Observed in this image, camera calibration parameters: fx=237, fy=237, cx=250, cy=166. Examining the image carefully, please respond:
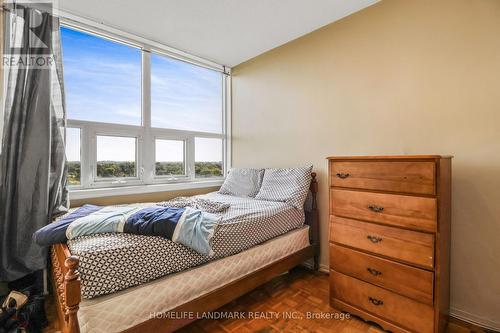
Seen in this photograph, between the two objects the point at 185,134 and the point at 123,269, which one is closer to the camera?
the point at 123,269

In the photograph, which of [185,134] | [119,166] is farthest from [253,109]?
[119,166]

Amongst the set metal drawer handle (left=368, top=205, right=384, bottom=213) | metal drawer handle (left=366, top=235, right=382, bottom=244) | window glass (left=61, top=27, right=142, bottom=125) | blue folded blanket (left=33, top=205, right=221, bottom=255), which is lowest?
metal drawer handle (left=366, top=235, right=382, bottom=244)

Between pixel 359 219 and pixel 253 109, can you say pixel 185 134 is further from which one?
pixel 359 219

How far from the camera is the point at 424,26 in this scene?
5.89 feet

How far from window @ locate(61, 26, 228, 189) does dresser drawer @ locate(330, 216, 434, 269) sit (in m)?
2.01

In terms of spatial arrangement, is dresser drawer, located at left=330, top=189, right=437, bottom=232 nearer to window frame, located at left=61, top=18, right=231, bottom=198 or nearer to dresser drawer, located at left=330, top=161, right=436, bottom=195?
dresser drawer, located at left=330, top=161, right=436, bottom=195

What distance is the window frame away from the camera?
2.31 meters

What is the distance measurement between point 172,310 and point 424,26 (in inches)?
102

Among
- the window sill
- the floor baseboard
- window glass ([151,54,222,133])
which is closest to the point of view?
the floor baseboard

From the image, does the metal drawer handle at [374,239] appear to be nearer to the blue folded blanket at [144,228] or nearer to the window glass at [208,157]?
the blue folded blanket at [144,228]

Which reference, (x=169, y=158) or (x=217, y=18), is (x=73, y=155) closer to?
(x=169, y=158)

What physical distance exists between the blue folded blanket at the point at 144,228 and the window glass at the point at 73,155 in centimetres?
98

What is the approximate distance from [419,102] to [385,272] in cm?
129

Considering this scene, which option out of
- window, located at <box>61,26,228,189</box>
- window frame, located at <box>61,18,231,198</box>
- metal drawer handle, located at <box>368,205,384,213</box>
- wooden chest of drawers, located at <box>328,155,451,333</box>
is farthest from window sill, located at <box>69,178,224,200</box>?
metal drawer handle, located at <box>368,205,384,213</box>
